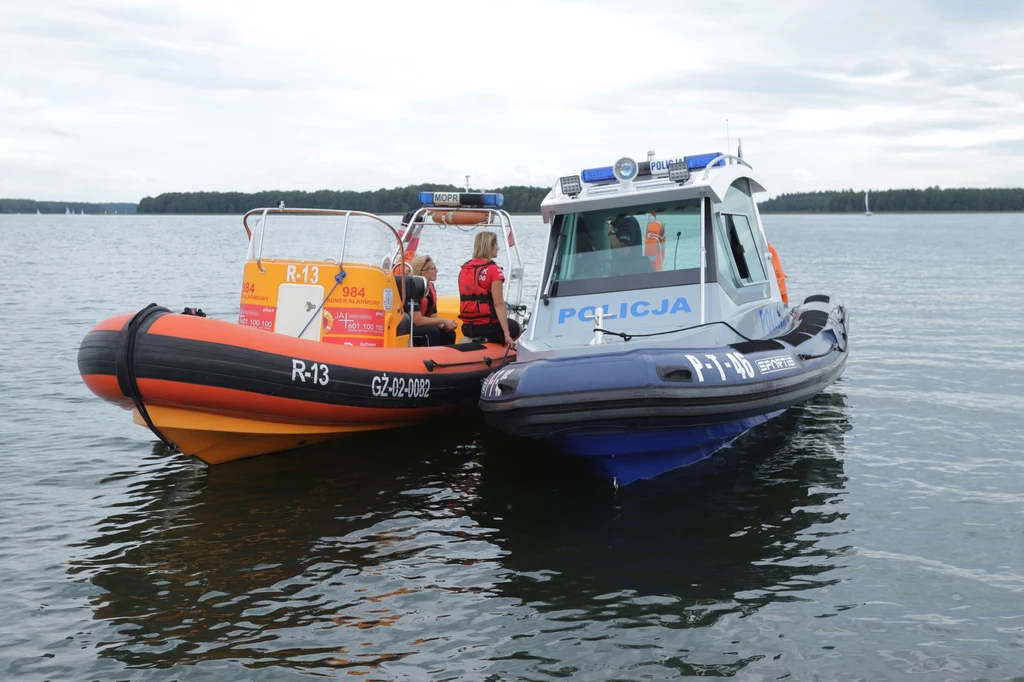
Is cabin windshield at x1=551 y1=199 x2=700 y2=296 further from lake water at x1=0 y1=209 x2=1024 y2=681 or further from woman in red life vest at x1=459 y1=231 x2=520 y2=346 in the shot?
lake water at x1=0 y1=209 x2=1024 y2=681

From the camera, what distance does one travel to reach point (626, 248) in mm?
8125

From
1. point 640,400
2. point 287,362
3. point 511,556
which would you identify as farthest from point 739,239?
point 287,362

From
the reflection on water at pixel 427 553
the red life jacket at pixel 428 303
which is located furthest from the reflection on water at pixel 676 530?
the red life jacket at pixel 428 303

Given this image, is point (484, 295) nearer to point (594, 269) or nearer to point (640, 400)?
point (594, 269)

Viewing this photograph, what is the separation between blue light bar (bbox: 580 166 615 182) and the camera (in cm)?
822

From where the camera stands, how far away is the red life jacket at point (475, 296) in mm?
8859

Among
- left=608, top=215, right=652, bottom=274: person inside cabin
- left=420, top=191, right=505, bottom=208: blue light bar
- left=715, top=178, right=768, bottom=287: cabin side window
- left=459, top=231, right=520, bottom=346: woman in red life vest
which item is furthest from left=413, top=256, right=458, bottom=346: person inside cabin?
left=715, top=178, right=768, bottom=287: cabin side window

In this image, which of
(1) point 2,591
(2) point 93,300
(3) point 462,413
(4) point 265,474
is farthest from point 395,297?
(2) point 93,300

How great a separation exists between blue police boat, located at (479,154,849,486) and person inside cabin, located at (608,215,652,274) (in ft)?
0.04

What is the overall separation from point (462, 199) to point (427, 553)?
491 cm

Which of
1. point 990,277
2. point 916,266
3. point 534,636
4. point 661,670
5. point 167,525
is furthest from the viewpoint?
point 916,266

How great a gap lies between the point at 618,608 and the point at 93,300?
2012cm

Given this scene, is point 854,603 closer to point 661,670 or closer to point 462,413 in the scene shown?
point 661,670

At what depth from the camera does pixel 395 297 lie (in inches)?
349
